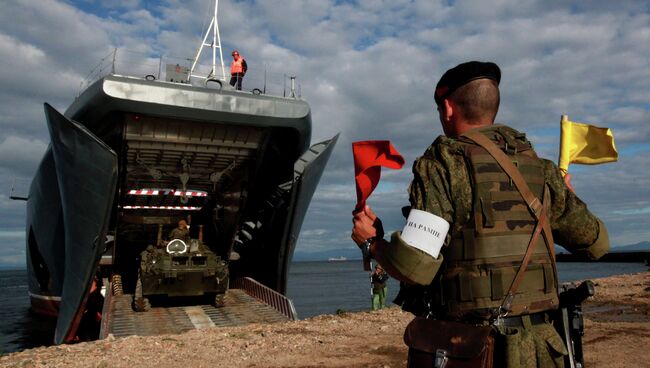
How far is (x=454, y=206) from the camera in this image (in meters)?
2.13

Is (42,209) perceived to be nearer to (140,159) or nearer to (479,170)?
(140,159)

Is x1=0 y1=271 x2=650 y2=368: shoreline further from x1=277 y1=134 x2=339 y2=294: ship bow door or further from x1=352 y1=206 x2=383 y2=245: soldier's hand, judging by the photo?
x1=352 y1=206 x2=383 y2=245: soldier's hand

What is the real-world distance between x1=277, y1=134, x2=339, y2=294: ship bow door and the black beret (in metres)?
10.0

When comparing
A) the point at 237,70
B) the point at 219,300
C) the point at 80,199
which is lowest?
the point at 219,300

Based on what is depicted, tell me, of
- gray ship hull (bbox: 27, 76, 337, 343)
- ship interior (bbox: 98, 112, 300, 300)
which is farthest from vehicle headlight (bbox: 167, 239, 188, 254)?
gray ship hull (bbox: 27, 76, 337, 343)

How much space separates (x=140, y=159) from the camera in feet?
42.7

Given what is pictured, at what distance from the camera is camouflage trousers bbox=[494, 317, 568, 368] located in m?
2.03

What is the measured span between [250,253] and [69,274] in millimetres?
5362

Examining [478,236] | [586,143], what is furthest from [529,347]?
[586,143]

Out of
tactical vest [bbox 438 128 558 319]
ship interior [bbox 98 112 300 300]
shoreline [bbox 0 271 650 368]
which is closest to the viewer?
tactical vest [bbox 438 128 558 319]

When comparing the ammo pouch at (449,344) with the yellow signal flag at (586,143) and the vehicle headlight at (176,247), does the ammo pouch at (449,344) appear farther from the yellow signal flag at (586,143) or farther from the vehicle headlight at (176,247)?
the vehicle headlight at (176,247)

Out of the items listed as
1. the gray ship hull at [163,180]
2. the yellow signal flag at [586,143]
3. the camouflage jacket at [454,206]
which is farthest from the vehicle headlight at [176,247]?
the camouflage jacket at [454,206]

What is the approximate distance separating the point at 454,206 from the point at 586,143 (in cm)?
190

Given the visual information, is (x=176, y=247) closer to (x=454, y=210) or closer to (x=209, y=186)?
(x=209, y=186)
